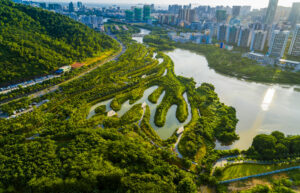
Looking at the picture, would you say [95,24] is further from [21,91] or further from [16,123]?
[16,123]

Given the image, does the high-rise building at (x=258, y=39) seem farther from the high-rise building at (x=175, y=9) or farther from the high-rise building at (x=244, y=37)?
the high-rise building at (x=175, y=9)

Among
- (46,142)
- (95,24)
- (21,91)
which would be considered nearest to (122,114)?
(46,142)

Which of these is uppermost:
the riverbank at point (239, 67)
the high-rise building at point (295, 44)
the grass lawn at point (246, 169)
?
the high-rise building at point (295, 44)

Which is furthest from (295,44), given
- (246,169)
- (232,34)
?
(246,169)

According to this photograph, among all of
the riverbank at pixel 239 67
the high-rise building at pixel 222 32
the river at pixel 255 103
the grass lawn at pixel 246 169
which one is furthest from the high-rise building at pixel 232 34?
the grass lawn at pixel 246 169

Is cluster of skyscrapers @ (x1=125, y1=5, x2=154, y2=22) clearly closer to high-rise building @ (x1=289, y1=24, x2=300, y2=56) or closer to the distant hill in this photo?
the distant hill
